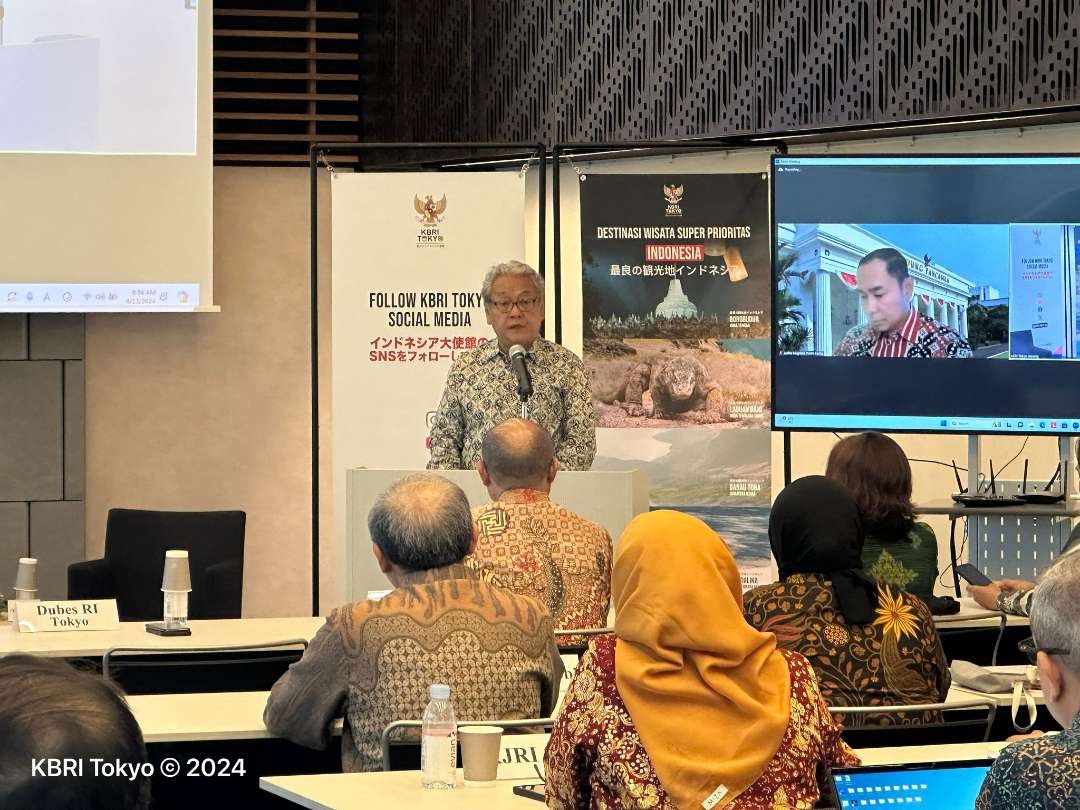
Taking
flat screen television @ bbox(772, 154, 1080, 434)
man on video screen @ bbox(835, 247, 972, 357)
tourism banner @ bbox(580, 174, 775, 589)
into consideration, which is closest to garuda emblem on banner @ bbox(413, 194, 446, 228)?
tourism banner @ bbox(580, 174, 775, 589)

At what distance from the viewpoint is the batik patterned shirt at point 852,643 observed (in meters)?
3.29

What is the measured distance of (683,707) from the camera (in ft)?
7.79

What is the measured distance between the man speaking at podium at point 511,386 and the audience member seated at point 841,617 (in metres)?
1.99

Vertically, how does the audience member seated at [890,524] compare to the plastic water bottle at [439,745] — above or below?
above

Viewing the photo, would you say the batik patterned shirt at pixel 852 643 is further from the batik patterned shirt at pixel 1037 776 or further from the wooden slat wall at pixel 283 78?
the wooden slat wall at pixel 283 78

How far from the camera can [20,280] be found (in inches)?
300

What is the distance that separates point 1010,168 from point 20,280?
4.76 meters

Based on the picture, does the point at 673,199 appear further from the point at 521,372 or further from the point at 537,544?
the point at 537,544

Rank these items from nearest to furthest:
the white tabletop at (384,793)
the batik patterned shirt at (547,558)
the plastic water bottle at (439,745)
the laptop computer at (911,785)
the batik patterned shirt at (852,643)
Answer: the laptop computer at (911,785) → the white tabletop at (384,793) → the plastic water bottle at (439,745) → the batik patterned shirt at (852,643) → the batik patterned shirt at (547,558)

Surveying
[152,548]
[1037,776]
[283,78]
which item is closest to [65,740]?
[1037,776]

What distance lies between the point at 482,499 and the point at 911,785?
2.91 metres

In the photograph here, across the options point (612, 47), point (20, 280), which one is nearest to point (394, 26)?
point (612, 47)

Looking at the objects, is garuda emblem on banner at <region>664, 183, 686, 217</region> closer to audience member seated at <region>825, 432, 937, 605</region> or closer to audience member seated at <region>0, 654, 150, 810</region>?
audience member seated at <region>825, 432, 937, 605</region>

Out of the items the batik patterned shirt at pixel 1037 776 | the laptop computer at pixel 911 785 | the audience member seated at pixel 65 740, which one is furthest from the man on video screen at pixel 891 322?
the audience member seated at pixel 65 740
